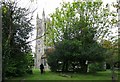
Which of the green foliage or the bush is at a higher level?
the green foliage

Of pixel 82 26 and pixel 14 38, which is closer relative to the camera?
pixel 14 38

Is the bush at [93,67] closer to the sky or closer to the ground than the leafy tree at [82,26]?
closer to the ground

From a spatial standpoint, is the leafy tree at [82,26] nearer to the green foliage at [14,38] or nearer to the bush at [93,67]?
the bush at [93,67]

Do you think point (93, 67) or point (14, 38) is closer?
point (14, 38)

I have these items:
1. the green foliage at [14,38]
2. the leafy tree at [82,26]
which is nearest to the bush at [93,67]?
the leafy tree at [82,26]

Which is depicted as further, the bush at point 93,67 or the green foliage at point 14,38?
the bush at point 93,67

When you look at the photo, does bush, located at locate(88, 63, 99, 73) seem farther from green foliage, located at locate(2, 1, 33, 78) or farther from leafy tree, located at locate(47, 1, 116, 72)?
green foliage, located at locate(2, 1, 33, 78)

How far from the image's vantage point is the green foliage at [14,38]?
1660 centimetres

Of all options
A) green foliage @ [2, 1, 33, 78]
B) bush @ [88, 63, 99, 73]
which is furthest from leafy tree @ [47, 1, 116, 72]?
green foliage @ [2, 1, 33, 78]

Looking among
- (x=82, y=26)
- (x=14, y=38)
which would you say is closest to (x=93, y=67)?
(x=82, y=26)

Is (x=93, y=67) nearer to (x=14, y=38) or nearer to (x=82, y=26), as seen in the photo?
(x=82, y=26)

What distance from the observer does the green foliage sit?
1660cm

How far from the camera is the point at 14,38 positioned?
66.3 feet

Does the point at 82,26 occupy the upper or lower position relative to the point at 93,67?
upper
